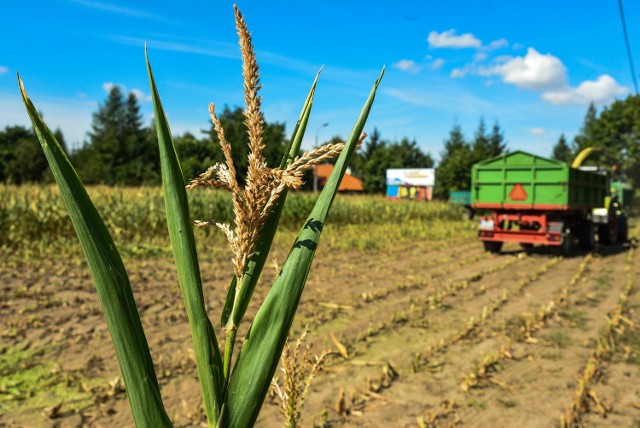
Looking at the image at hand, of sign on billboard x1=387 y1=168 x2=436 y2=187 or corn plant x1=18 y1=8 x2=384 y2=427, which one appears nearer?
corn plant x1=18 y1=8 x2=384 y2=427

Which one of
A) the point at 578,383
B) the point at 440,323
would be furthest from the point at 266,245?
the point at 440,323

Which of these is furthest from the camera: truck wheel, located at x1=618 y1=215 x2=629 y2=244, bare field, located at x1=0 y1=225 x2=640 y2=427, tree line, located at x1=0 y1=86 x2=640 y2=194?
tree line, located at x1=0 y1=86 x2=640 y2=194

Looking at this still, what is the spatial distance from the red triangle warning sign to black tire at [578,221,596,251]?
2662mm

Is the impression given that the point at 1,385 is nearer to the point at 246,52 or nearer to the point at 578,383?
the point at 246,52

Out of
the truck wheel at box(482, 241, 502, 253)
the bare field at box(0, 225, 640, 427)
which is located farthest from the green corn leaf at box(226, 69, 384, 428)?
the truck wheel at box(482, 241, 502, 253)

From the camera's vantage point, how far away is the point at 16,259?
782 cm

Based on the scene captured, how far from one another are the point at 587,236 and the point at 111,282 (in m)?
13.8

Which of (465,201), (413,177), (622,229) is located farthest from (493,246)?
(413,177)

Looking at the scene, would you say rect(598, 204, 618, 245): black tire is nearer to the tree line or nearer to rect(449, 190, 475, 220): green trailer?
rect(449, 190, 475, 220): green trailer

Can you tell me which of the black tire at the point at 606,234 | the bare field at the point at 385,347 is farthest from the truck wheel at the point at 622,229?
the bare field at the point at 385,347

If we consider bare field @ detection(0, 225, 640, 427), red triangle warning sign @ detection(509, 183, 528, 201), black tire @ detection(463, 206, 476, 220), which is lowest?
bare field @ detection(0, 225, 640, 427)

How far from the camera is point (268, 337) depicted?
0.79 m

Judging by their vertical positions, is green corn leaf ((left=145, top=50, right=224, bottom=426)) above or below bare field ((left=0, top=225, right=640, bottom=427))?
above

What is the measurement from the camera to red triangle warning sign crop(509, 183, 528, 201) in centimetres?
1104
